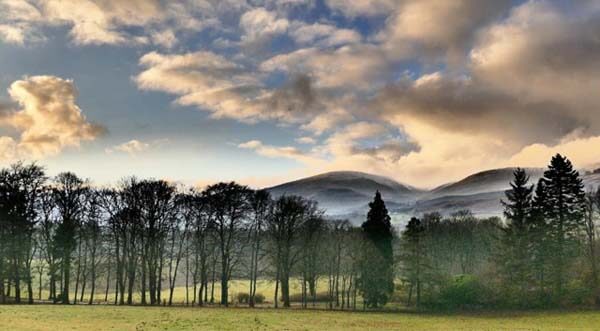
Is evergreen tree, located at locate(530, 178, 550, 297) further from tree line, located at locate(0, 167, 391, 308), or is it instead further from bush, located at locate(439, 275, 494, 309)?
tree line, located at locate(0, 167, 391, 308)

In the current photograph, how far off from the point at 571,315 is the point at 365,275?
92.6 ft

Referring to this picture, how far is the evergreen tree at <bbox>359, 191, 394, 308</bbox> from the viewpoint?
2972 inches

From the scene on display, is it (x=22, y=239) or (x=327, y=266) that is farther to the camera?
(x=327, y=266)

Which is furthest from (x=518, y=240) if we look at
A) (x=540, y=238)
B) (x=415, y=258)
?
(x=415, y=258)

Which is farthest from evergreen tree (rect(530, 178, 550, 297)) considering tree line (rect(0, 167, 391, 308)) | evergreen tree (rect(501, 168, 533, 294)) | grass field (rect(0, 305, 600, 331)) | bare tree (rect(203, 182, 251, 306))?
bare tree (rect(203, 182, 251, 306))

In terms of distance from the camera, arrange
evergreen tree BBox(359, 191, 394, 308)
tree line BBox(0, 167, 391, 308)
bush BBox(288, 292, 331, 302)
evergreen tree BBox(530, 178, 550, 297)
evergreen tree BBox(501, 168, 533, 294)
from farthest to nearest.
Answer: bush BBox(288, 292, 331, 302) → evergreen tree BBox(359, 191, 394, 308) → evergreen tree BBox(501, 168, 533, 294) → evergreen tree BBox(530, 178, 550, 297) → tree line BBox(0, 167, 391, 308)

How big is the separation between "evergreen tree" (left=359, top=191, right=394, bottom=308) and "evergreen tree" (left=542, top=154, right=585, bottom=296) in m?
24.2

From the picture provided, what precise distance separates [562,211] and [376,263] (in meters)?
29.4

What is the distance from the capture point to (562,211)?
7475 centimetres

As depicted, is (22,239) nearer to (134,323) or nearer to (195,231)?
(195,231)

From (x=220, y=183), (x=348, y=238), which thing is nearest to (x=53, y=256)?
(x=220, y=183)

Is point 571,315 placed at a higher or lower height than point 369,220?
lower

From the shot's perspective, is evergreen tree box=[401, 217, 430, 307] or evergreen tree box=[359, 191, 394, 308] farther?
evergreen tree box=[359, 191, 394, 308]

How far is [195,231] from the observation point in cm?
7562
